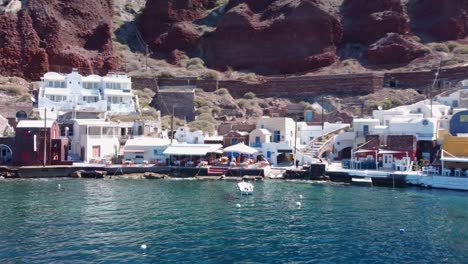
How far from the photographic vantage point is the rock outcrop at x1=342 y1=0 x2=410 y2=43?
84500mm

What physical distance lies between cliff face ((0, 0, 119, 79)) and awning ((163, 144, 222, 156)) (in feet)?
108

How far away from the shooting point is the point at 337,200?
1382 inches

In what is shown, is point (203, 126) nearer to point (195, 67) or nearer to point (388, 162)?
point (388, 162)

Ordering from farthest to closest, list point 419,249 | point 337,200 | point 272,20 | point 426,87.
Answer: point 272,20
point 426,87
point 337,200
point 419,249

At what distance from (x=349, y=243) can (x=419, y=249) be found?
2811 millimetres

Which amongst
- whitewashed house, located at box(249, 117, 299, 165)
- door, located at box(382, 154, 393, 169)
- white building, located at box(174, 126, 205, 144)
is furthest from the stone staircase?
white building, located at box(174, 126, 205, 144)

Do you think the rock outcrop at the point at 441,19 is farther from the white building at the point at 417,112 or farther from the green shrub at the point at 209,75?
the green shrub at the point at 209,75

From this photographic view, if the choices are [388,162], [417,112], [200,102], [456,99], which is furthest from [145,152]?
[456,99]

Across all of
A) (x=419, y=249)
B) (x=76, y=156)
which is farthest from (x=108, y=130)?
(x=419, y=249)

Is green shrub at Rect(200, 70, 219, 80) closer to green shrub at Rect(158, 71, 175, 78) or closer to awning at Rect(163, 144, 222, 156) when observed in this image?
green shrub at Rect(158, 71, 175, 78)

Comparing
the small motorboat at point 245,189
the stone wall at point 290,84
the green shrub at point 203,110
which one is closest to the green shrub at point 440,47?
the stone wall at point 290,84

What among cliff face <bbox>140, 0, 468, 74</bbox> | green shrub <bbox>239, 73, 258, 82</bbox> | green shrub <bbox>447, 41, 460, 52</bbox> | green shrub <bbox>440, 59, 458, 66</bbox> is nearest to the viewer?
green shrub <bbox>440, 59, 458, 66</bbox>

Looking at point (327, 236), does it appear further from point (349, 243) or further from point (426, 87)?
point (426, 87)

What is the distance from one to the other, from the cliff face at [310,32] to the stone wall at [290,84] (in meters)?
7.94
